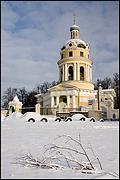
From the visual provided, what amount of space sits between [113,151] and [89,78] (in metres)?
44.7

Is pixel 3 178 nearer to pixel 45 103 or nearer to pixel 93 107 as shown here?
pixel 93 107

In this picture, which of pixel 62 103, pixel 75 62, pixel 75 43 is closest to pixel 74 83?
pixel 75 62

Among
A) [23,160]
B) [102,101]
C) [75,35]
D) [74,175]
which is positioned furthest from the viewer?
[75,35]

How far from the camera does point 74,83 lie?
49750mm

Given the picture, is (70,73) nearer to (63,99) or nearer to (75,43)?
(63,99)

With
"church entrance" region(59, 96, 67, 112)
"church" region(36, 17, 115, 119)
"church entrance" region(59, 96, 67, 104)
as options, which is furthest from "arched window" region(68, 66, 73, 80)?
"church entrance" region(59, 96, 67, 112)

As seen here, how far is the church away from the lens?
48.0 m

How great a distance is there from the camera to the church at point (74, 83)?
47969 millimetres

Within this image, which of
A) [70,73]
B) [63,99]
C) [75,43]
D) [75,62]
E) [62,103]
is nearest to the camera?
[62,103]

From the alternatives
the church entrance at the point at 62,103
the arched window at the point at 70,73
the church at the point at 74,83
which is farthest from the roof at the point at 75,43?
the church entrance at the point at 62,103

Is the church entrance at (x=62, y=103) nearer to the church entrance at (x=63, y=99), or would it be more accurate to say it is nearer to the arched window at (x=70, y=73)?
the church entrance at (x=63, y=99)

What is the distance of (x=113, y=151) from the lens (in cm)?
Result: 797

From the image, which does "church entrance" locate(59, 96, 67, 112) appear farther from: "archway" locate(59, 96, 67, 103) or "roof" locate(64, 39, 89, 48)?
"roof" locate(64, 39, 89, 48)

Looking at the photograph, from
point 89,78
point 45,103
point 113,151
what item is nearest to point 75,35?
point 89,78
